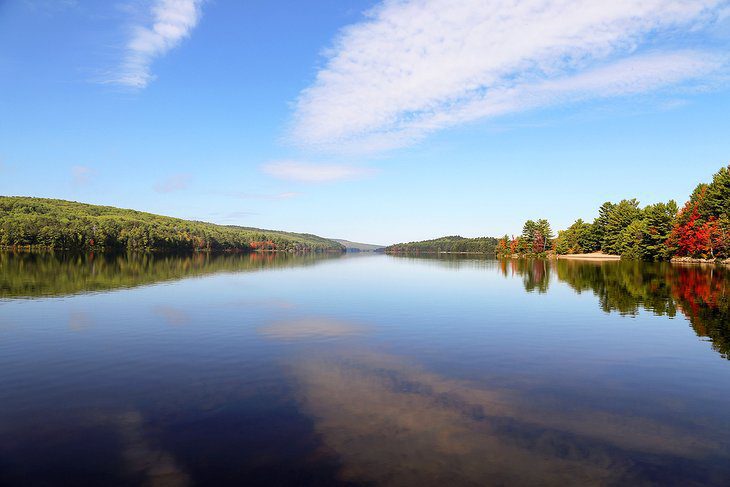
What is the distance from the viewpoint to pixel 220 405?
1405 cm

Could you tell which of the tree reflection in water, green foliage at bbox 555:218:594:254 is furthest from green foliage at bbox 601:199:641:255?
the tree reflection in water

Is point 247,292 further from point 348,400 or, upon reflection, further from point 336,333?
point 348,400

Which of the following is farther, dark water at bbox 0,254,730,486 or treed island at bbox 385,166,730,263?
treed island at bbox 385,166,730,263

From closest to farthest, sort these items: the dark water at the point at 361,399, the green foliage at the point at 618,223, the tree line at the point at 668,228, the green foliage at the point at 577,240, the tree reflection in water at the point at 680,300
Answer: the dark water at the point at 361,399 < the tree reflection in water at the point at 680,300 < the tree line at the point at 668,228 < the green foliage at the point at 618,223 < the green foliage at the point at 577,240

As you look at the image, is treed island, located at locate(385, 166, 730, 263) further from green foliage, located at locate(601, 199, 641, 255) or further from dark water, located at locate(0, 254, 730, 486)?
dark water, located at locate(0, 254, 730, 486)

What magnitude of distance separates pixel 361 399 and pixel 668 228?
139 metres

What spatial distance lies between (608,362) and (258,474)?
17.2 m

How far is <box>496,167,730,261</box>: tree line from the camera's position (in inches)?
3969

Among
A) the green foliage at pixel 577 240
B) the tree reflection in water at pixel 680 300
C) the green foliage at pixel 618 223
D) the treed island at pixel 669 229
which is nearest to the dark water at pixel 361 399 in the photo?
the tree reflection in water at pixel 680 300

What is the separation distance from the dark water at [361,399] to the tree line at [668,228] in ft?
299

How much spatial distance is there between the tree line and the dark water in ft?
299

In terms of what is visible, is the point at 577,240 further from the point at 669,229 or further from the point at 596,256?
the point at 669,229

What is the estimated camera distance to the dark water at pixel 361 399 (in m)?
10.1

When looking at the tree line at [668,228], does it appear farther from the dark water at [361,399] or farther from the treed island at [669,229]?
the dark water at [361,399]
